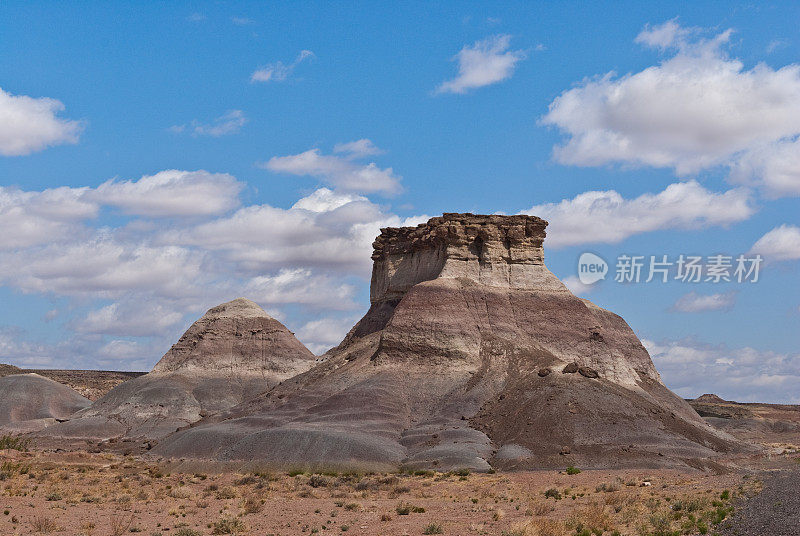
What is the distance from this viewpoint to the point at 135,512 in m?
32.1

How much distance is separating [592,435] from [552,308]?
22.8 meters

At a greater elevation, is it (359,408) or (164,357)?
(164,357)

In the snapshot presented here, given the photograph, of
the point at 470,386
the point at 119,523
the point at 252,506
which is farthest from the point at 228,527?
the point at 470,386

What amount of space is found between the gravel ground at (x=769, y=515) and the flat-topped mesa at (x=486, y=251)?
45907 millimetres

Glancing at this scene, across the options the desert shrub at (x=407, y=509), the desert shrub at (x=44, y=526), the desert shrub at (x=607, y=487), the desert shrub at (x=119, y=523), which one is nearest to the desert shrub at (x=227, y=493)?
the desert shrub at (x=119, y=523)

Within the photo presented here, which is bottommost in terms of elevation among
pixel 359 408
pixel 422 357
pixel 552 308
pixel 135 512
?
pixel 135 512

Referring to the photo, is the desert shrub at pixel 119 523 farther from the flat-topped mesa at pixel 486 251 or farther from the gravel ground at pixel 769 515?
the flat-topped mesa at pixel 486 251

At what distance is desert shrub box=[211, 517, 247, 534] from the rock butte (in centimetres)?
2315

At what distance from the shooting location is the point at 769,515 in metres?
24.6

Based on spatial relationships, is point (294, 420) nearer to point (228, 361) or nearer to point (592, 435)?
point (592, 435)

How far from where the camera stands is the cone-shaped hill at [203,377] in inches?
3675

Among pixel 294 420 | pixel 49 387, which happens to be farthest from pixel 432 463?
pixel 49 387

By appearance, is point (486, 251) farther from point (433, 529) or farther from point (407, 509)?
point (433, 529)

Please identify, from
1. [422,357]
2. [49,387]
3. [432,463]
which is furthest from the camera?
[49,387]
